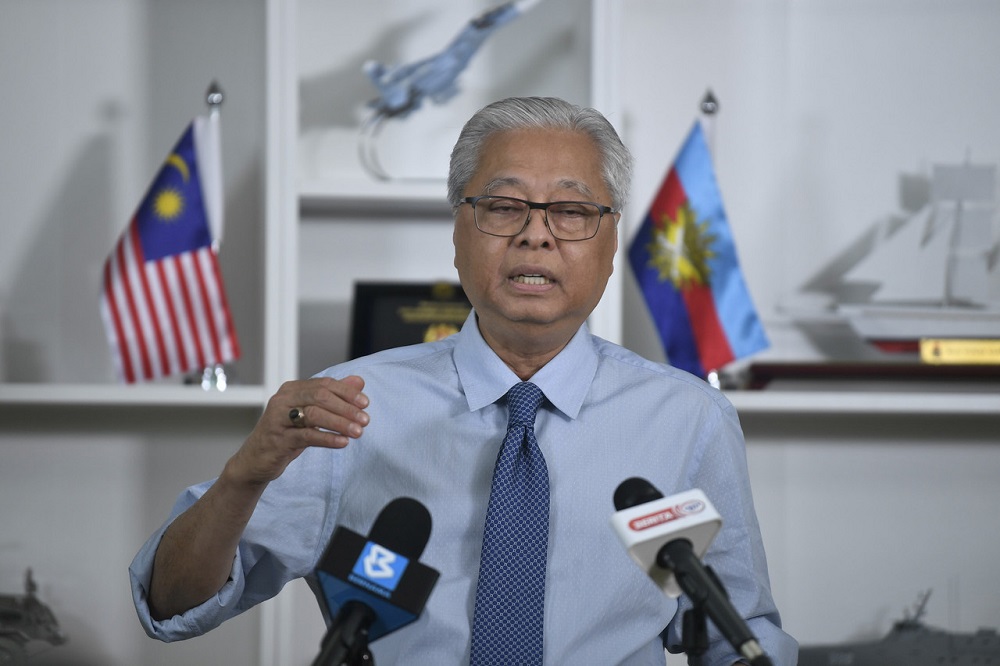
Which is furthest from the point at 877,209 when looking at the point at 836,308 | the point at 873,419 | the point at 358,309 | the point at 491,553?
the point at 491,553

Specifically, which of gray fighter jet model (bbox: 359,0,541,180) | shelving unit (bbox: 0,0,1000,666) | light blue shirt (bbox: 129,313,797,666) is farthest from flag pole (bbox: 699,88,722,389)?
light blue shirt (bbox: 129,313,797,666)

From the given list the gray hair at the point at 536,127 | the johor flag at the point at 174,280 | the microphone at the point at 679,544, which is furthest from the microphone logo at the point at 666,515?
the johor flag at the point at 174,280

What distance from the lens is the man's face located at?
1284mm

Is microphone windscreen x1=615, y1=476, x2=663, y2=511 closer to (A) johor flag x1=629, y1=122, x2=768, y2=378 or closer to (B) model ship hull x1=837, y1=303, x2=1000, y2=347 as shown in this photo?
(A) johor flag x1=629, y1=122, x2=768, y2=378

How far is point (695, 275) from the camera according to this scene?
2281mm

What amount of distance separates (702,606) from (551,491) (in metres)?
0.52

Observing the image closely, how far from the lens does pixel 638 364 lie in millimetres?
1436

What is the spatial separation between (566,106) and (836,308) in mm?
1322

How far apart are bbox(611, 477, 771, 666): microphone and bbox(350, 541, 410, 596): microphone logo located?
177 mm

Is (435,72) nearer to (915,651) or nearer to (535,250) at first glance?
(535,250)

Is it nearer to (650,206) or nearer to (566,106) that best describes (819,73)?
(650,206)

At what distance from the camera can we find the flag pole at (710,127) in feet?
7.50

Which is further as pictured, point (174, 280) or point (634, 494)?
point (174, 280)

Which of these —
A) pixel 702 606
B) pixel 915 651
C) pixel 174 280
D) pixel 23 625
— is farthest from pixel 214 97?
pixel 915 651
